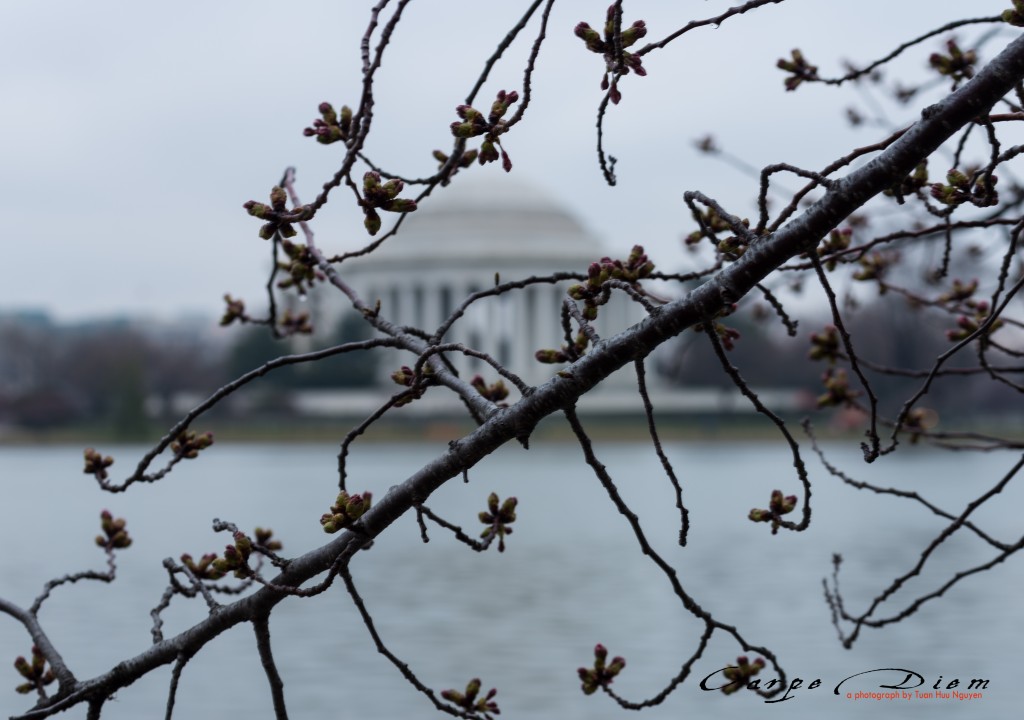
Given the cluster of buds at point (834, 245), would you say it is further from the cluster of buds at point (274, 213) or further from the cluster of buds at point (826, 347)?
the cluster of buds at point (274, 213)

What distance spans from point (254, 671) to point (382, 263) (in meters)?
81.3

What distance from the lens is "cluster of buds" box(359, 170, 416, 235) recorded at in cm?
265

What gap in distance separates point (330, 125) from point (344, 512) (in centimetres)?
84

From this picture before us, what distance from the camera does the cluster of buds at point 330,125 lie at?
3215 mm

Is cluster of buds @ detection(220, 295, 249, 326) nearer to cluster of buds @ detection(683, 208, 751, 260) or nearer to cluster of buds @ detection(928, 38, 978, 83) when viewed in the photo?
cluster of buds @ detection(683, 208, 751, 260)

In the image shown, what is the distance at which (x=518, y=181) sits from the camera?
102500 mm

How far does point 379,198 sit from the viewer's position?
267cm

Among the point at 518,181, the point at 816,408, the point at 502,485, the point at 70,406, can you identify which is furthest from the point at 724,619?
the point at 518,181

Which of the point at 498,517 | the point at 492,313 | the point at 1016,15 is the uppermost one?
the point at 492,313

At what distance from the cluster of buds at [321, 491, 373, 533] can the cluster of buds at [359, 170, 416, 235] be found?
50 cm
